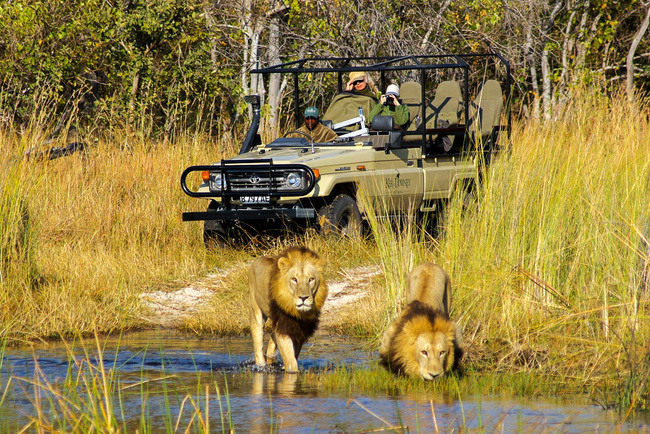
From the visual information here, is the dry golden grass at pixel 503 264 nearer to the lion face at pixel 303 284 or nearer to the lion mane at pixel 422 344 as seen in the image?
the lion mane at pixel 422 344

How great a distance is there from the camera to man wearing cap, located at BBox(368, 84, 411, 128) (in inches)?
451

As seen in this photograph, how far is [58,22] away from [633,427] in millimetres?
13216

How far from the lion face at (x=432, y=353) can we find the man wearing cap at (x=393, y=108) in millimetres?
6222

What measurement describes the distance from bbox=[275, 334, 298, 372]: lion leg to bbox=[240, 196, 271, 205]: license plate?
419 cm

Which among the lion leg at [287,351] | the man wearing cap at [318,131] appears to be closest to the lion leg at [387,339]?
the lion leg at [287,351]

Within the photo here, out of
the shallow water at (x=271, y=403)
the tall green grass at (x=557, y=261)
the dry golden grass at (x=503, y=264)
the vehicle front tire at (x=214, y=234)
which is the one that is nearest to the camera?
the shallow water at (x=271, y=403)

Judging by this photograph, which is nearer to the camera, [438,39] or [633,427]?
[633,427]

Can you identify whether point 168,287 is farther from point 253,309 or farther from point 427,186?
point 427,186

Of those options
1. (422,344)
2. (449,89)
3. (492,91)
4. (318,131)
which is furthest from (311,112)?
(422,344)

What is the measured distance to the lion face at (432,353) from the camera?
17.7 ft

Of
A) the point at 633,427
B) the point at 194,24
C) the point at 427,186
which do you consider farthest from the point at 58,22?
the point at 633,427

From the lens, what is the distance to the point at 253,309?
6.81 m

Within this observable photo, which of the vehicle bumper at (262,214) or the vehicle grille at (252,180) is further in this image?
the vehicle grille at (252,180)

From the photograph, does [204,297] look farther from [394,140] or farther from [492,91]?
[492,91]
